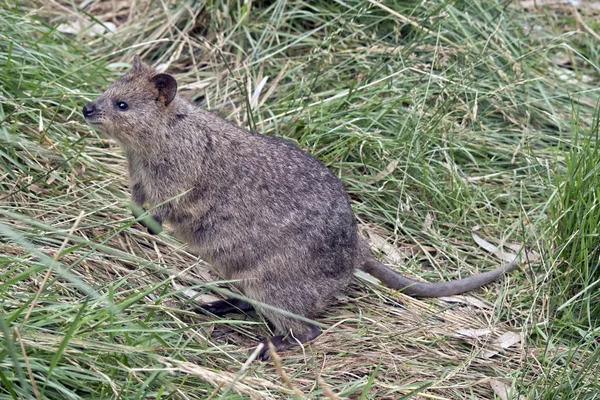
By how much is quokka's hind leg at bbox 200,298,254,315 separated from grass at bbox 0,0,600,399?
0.25 ft

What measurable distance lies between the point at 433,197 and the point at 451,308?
3.07 ft

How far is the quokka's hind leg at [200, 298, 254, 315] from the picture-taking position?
5.12 metres

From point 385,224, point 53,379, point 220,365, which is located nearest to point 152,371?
point 53,379

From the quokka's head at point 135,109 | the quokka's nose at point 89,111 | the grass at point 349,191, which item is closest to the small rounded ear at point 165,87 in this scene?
the quokka's head at point 135,109

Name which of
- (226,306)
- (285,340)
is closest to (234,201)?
(226,306)

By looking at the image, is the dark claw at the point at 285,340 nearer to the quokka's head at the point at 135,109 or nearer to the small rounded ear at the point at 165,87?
the quokka's head at the point at 135,109

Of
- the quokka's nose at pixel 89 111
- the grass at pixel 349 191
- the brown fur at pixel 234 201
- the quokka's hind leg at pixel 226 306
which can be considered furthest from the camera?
the quokka's hind leg at pixel 226 306

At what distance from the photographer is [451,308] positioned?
17.4 ft

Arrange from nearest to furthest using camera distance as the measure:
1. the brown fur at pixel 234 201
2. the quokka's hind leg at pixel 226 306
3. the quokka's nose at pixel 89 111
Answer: the quokka's nose at pixel 89 111 → the brown fur at pixel 234 201 → the quokka's hind leg at pixel 226 306

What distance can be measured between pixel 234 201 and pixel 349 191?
134 centimetres

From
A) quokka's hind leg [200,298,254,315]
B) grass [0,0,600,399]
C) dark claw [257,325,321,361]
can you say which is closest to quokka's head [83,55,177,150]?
grass [0,0,600,399]

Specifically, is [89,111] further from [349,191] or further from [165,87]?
[349,191]

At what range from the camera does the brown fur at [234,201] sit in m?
4.86

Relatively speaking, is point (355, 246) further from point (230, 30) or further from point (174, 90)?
point (230, 30)
